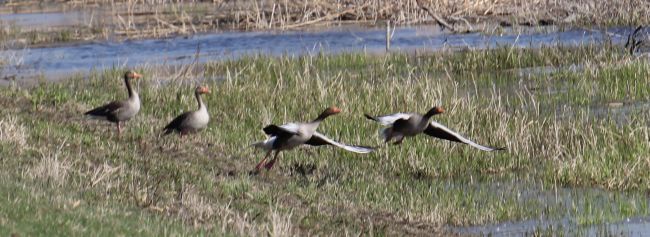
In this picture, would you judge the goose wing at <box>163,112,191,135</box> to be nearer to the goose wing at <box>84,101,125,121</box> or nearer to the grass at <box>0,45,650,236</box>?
the grass at <box>0,45,650,236</box>

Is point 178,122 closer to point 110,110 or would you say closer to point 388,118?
point 110,110

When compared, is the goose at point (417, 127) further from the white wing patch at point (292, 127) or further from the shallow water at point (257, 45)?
the shallow water at point (257, 45)

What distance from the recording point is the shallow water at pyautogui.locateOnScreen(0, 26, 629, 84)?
2512 cm

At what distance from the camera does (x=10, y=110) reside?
14.9m

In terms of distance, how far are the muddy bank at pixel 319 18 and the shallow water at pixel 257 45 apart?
570 millimetres

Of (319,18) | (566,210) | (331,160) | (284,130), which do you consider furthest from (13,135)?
(319,18)

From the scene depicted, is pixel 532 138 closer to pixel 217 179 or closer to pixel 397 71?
pixel 217 179

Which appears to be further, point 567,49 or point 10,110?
point 567,49

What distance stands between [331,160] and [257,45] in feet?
48.0

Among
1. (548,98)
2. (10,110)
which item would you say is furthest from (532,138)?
(10,110)

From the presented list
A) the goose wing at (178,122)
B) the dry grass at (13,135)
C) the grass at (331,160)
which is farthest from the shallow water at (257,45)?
the dry grass at (13,135)

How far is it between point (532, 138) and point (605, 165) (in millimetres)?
1626

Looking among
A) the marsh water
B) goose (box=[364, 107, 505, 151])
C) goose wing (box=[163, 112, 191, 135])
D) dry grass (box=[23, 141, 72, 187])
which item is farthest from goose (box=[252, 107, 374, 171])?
the marsh water

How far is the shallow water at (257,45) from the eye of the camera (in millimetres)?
25125
